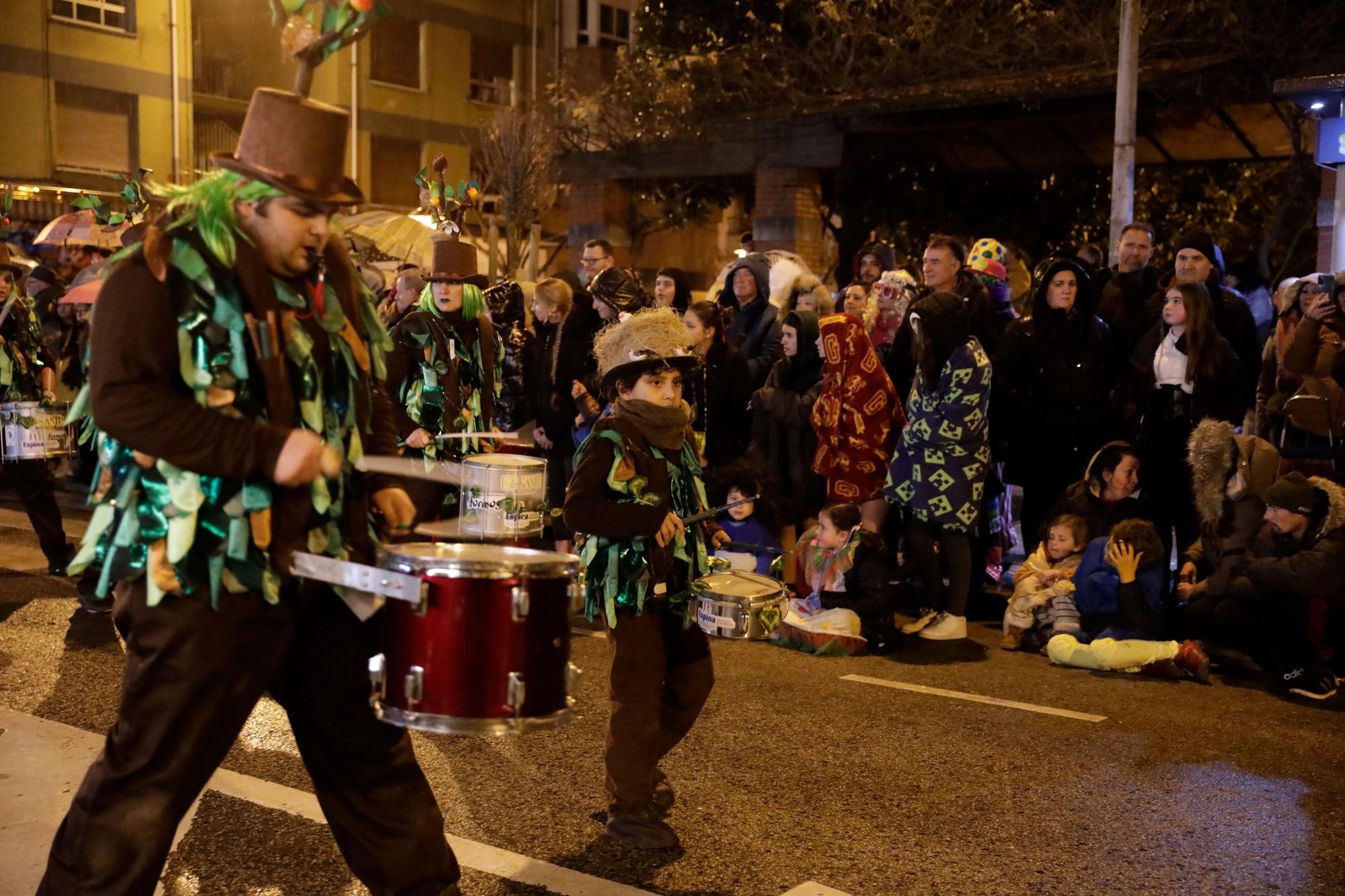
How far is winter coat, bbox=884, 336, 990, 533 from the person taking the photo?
8461 mm

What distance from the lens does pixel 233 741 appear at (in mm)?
3484

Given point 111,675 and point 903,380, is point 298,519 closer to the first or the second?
point 111,675

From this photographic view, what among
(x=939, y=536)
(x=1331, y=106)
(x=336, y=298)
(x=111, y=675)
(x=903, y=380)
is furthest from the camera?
(x=1331, y=106)

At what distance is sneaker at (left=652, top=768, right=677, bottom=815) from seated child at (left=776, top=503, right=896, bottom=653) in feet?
9.49

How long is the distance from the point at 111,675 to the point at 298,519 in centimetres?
410

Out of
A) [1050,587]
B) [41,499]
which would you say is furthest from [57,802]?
[1050,587]

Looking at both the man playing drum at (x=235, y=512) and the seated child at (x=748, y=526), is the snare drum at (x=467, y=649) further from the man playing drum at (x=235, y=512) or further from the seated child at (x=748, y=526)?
the seated child at (x=748, y=526)

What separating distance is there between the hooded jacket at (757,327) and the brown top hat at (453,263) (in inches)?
112

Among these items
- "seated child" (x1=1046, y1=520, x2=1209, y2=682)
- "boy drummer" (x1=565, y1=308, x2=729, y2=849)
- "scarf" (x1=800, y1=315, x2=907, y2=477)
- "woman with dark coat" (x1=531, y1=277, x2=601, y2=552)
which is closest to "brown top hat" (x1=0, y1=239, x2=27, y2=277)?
"woman with dark coat" (x1=531, y1=277, x2=601, y2=552)

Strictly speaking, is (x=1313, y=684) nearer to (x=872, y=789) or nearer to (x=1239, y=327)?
(x=1239, y=327)

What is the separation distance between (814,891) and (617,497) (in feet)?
4.70

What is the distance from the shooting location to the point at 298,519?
3516mm

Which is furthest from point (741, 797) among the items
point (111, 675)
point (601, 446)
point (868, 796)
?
point (111, 675)

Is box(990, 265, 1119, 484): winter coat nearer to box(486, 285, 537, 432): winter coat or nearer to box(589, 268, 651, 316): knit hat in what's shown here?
box(589, 268, 651, 316): knit hat
